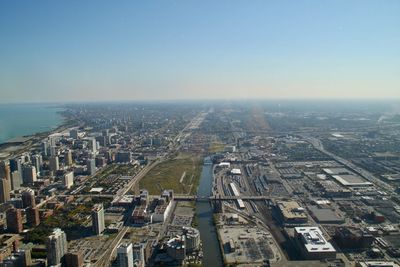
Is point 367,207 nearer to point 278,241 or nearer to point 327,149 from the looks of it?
point 278,241

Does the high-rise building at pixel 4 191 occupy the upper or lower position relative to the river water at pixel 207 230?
upper

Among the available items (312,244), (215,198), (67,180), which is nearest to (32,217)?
(67,180)

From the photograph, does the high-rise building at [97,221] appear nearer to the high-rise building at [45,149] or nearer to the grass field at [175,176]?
the grass field at [175,176]

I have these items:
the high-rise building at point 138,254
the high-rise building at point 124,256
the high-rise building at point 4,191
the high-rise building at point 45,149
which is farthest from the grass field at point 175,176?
the high-rise building at point 45,149

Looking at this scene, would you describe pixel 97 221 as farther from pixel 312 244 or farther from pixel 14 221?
pixel 312 244

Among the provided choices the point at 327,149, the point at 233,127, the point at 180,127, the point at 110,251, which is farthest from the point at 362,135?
the point at 110,251

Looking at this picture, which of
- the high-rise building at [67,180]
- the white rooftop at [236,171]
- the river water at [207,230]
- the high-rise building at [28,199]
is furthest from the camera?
the white rooftop at [236,171]

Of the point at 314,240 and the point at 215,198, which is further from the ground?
the point at 314,240
